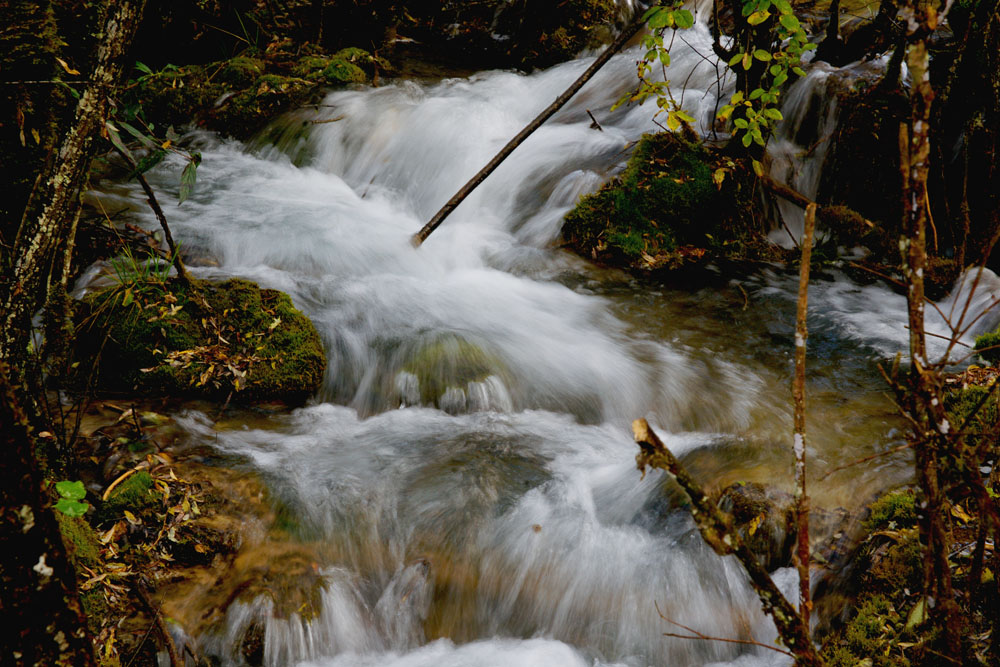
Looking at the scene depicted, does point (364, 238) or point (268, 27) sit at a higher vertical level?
point (268, 27)

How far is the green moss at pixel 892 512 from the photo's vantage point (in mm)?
3223

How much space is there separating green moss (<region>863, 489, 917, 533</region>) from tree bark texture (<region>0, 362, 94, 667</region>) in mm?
3380

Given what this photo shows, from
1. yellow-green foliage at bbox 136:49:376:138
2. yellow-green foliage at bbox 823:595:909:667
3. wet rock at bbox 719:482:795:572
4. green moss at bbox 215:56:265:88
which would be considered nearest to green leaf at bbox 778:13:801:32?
wet rock at bbox 719:482:795:572

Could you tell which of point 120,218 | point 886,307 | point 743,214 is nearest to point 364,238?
point 120,218

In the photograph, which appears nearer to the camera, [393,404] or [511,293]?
[393,404]

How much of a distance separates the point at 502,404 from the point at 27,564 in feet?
11.4

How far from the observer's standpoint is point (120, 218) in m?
6.01

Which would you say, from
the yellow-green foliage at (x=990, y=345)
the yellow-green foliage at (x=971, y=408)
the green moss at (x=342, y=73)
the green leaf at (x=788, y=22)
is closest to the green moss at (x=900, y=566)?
the yellow-green foliage at (x=971, y=408)

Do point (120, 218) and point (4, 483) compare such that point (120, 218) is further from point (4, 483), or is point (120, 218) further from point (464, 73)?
point (464, 73)

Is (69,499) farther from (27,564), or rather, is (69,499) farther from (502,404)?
(502,404)

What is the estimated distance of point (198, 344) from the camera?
4.36 meters

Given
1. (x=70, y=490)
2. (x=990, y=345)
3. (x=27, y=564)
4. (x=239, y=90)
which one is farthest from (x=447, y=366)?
(x=239, y=90)

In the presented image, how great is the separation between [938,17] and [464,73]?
954 centimetres

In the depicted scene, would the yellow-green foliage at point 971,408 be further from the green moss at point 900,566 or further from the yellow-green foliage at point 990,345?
the yellow-green foliage at point 990,345
